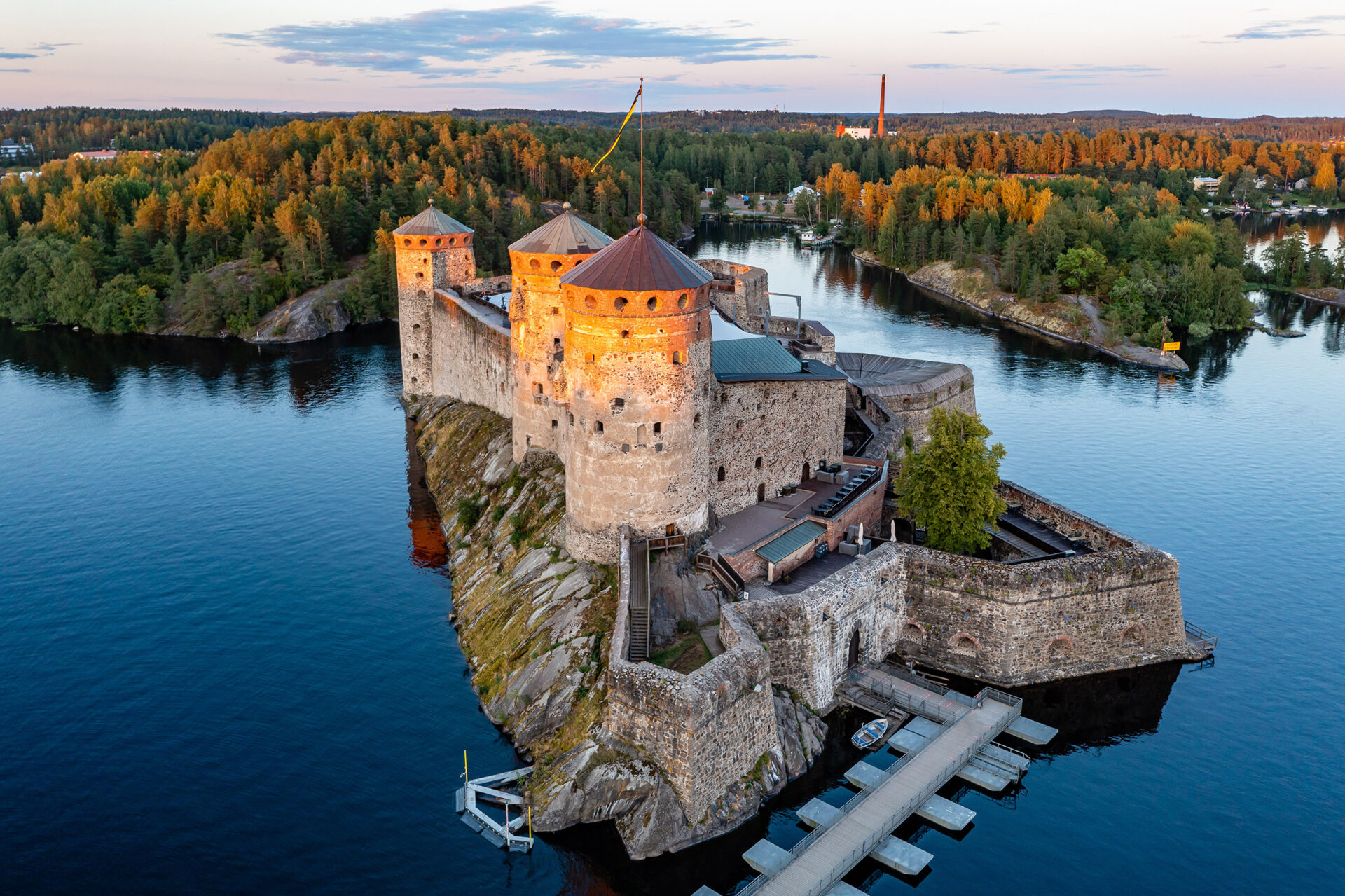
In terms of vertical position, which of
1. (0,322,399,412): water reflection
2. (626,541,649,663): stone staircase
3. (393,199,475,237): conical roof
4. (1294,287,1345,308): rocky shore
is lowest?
(0,322,399,412): water reflection

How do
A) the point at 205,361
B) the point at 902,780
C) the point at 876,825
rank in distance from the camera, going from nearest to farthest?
1. the point at 876,825
2. the point at 902,780
3. the point at 205,361

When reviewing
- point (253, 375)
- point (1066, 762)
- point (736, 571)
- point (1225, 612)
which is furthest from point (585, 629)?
point (253, 375)

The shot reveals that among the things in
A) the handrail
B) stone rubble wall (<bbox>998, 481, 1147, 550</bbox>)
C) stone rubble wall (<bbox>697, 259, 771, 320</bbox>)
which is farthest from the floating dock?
stone rubble wall (<bbox>697, 259, 771, 320</bbox>)

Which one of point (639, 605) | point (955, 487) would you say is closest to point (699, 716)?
point (639, 605)

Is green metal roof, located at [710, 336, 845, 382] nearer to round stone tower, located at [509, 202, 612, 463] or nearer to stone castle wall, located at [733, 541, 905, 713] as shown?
round stone tower, located at [509, 202, 612, 463]

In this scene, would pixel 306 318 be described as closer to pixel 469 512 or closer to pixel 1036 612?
pixel 469 512

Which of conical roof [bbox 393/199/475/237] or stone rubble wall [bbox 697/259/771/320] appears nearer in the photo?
conical roof [bbox 393/199/475/237]

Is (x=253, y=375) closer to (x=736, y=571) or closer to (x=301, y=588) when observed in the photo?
(x=301, y=588)
